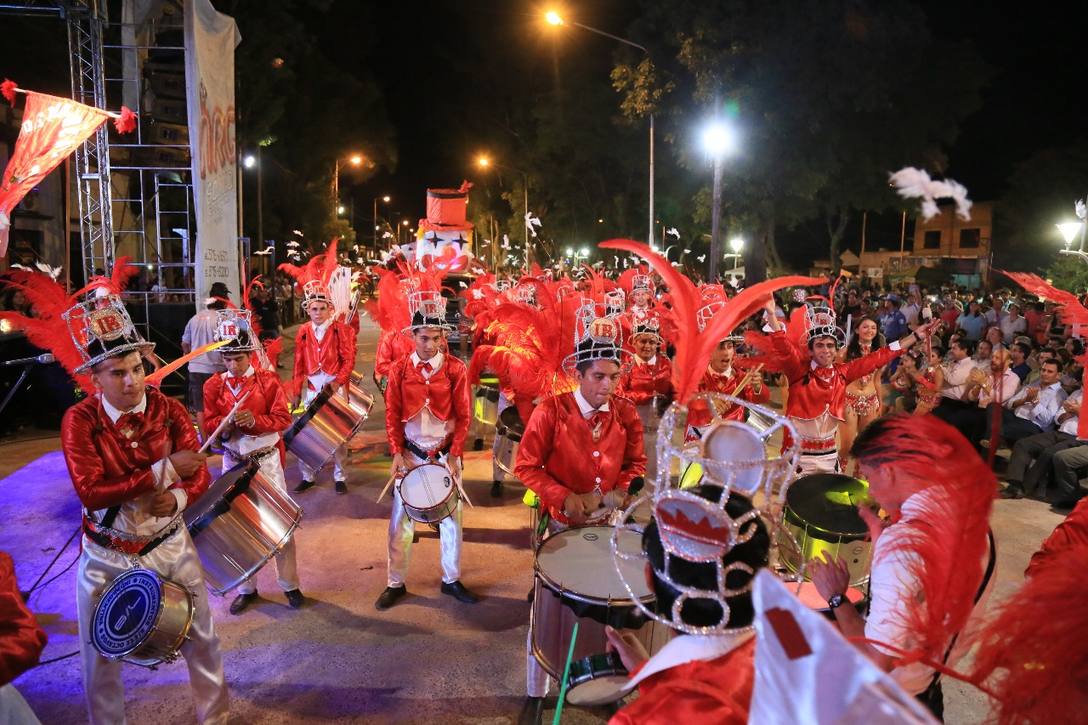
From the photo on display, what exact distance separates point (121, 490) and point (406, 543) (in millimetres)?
2323

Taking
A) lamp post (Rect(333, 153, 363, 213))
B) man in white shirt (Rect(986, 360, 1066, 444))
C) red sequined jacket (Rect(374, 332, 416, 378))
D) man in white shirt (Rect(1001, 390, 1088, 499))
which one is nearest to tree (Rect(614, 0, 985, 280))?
man in white shirt (Rect(986, 360, 1066, 444))

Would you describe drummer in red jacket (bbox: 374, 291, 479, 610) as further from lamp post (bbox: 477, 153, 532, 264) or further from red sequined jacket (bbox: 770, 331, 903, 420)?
lamp post (bbox: 477, 153, 532, 264)

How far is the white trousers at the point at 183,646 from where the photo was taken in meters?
3.44

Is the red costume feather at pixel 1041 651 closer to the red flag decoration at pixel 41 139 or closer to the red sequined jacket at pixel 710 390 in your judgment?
the red sequined jacket at pixel 710 390

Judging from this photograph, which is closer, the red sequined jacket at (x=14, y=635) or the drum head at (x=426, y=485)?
the red sequined jacket at (x=14, y=635)

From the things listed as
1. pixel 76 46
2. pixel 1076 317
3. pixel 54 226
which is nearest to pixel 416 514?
pixel 1076 317

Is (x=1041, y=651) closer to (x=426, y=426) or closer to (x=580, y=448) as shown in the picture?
(x=580, y=448)

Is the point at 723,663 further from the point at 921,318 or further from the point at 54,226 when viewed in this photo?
the point at 54,226

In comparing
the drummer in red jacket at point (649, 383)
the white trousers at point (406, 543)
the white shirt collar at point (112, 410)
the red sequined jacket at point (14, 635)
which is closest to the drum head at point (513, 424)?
the drummer in red jacket at point (649, 383)

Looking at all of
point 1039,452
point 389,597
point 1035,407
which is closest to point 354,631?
point 389,597

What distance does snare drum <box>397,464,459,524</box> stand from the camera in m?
4.97

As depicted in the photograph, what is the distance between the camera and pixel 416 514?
4980mm

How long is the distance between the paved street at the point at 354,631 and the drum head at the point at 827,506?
4.04 feet

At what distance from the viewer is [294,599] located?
17.2 feet
